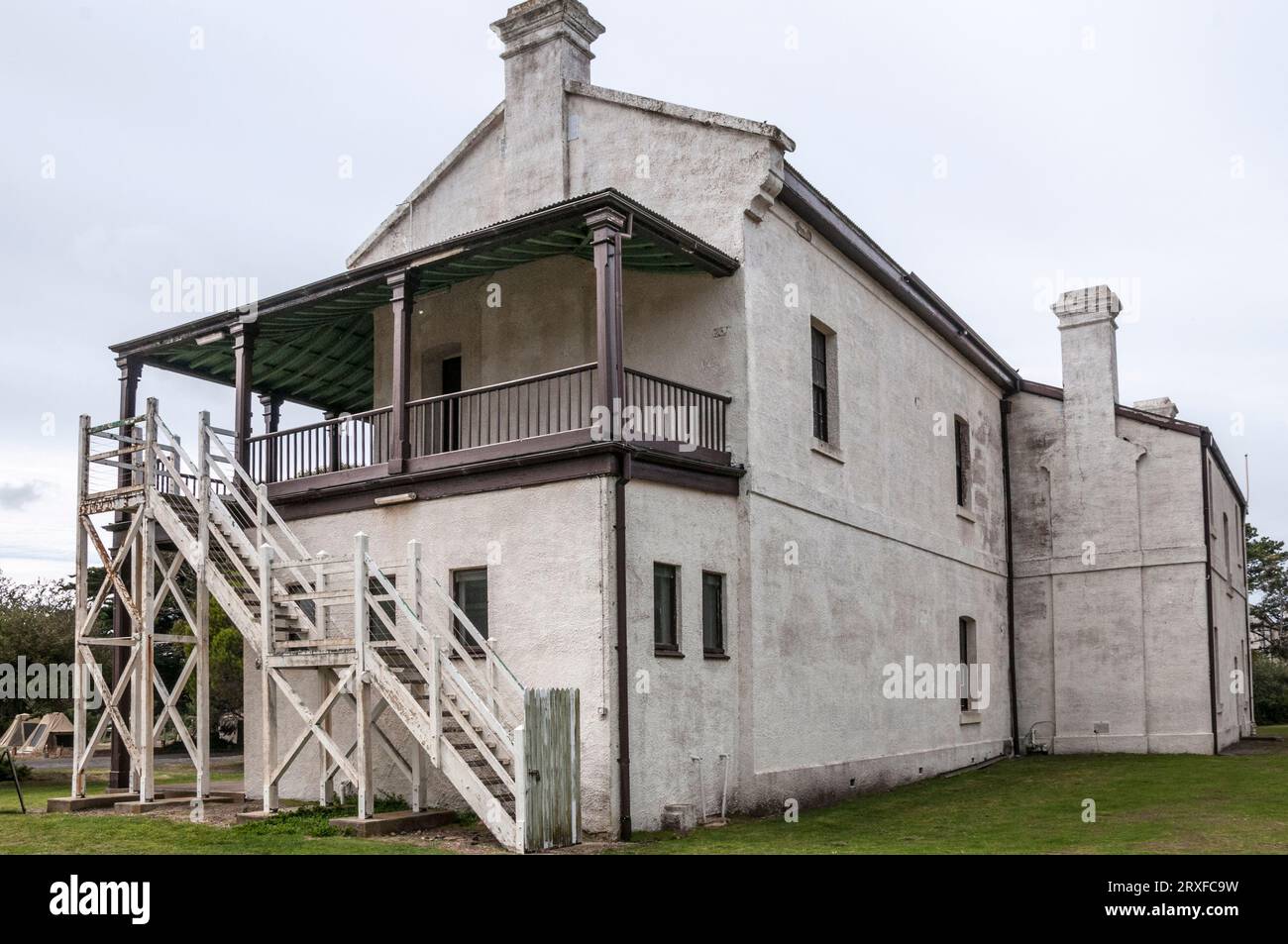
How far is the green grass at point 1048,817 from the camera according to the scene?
1216 centimetres

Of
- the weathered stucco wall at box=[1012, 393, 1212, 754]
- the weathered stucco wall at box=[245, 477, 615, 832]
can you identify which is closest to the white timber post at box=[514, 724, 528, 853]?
the weathered stucco wall at box=[245, 477, 615, 832]

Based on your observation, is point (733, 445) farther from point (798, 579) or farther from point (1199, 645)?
point (1199, 645)

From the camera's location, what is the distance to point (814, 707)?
16625 millimetres

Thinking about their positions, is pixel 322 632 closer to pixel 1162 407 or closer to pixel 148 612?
pixel 148 612

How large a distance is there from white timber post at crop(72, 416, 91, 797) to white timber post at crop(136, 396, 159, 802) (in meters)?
0.71

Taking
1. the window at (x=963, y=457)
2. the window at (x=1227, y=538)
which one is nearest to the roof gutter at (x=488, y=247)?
the window at (x=963, y=457)

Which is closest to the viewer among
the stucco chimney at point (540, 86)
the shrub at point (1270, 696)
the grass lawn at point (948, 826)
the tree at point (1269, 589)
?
the grass lawn at point (948, 826)

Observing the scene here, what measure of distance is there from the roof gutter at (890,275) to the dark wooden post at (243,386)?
7.60m

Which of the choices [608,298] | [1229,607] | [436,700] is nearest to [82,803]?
[436,700]

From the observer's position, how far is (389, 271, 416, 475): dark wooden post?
15352mm

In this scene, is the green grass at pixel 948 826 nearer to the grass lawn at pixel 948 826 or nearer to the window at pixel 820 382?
the grass lawn at pixel 948 826

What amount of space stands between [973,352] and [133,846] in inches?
704

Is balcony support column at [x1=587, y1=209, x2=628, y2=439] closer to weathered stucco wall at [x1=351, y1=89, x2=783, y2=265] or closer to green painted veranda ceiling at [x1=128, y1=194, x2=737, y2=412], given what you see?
green painted veranda ceiling at [x1=128, y1=194, x2=737, y2=412]

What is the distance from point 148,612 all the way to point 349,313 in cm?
498
